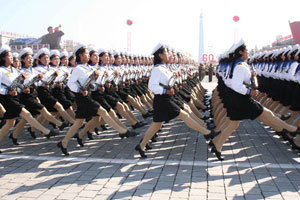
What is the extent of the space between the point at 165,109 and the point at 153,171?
1.15 meters

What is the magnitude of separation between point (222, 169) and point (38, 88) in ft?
16.2

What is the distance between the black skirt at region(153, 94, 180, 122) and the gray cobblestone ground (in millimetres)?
714

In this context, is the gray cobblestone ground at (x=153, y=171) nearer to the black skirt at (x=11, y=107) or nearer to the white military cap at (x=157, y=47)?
the black skirt at (x=11, y=107)

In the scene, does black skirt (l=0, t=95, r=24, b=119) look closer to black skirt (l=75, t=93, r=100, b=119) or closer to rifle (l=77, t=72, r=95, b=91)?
black skirt (l=75, t=93, r=100, b=119)

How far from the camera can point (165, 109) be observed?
19.1ft

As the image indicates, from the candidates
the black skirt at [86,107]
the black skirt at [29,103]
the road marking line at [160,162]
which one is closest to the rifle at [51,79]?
the black skirt at [29,103]

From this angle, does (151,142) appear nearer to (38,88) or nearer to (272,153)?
(272,153)

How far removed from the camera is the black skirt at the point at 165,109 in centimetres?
580

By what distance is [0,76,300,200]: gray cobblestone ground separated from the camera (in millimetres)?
4316

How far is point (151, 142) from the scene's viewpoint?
A: 714cm

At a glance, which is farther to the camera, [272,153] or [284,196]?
[272,153]

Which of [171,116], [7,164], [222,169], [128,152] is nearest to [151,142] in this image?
[128,152]

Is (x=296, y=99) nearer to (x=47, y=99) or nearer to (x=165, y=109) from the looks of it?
(x=165, y=109)

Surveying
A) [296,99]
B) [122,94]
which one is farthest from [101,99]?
[296,99]
